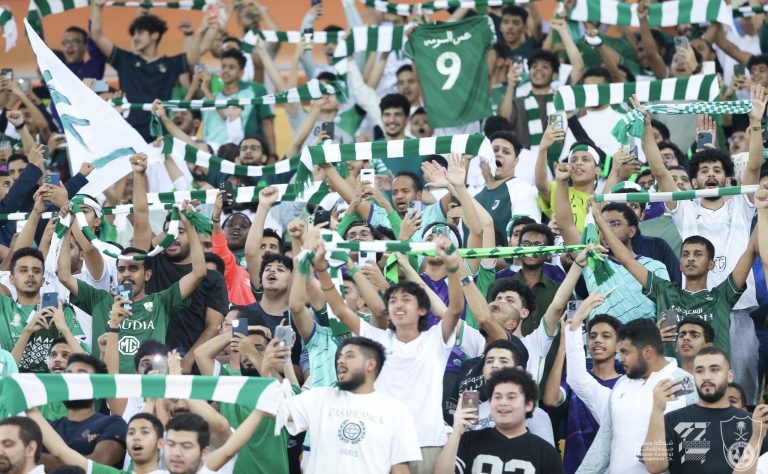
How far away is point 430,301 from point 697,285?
2.37 metres

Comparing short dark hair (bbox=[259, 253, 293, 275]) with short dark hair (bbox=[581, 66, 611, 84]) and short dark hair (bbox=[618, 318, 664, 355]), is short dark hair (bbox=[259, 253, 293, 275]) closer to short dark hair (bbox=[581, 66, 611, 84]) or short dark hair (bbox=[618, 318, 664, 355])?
short dark hair (bbox=[618, 318, 664, 355])

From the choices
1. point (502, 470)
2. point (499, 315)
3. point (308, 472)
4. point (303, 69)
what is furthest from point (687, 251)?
point (303, 69)

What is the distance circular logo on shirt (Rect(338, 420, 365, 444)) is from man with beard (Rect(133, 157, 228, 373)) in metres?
2.42

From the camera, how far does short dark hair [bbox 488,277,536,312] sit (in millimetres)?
12281

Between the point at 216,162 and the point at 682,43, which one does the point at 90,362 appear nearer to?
the point at 216,162

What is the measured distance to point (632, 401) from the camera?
11.1 m

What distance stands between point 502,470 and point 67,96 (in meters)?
6.04

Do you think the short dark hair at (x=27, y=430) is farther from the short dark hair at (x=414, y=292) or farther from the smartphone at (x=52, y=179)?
the smartphone at (x=52, y=179)

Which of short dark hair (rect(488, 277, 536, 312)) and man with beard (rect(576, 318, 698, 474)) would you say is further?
short dark hair (rect(488, 277, 536, 312))

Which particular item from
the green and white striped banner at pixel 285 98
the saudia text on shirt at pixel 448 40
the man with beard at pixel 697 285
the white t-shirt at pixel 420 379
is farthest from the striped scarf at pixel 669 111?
the white t-shirt at pixel 420 379

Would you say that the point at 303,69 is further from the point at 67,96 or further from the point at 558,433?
the point at 558,433

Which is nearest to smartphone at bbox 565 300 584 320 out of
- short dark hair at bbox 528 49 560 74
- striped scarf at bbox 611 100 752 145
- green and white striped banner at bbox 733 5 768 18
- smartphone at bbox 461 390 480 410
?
smartphone at bbox 461 390 480 410

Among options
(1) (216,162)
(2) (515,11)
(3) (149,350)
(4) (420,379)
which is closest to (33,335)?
(3) (149,350)

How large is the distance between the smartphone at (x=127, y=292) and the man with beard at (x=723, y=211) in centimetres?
456
